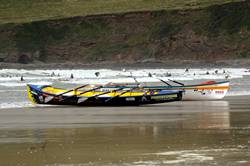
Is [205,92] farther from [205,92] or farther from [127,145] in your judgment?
[127,145]

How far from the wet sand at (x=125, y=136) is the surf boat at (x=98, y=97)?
1.80 metres

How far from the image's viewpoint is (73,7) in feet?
397

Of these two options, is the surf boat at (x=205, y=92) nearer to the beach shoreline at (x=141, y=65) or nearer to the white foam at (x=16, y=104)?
the white foam at (x=16, y=104)

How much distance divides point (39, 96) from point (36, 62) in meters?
65.2

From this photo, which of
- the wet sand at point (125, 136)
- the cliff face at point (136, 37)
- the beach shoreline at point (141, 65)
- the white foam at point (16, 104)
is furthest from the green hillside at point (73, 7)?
the wet sand at point (125, 136)

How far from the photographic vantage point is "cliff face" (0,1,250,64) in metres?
99.6

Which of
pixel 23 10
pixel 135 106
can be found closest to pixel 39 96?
pixel 135 106

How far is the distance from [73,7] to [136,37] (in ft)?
61.3

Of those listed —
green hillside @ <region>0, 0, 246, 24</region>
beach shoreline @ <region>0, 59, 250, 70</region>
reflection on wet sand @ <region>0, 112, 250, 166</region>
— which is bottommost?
reflection on wet sand @ <region>0, 112, 250, 166</region>

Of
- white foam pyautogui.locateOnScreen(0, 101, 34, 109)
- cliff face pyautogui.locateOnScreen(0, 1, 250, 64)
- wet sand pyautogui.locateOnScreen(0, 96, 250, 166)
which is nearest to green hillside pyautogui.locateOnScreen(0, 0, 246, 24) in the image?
cliff face pyautogui.locateOnScreen(0, 1, 250, 64)

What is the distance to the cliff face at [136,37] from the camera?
327ft

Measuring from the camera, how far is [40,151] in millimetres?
18766

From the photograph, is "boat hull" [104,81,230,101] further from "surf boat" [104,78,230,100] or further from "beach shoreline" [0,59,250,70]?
"beach shoreline" [0,59,250,70]

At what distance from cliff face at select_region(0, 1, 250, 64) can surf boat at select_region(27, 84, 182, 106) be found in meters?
62.0
